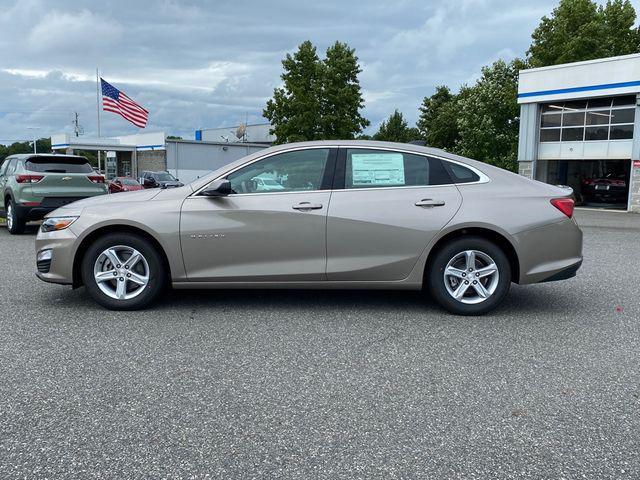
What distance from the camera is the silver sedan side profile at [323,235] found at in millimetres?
5242

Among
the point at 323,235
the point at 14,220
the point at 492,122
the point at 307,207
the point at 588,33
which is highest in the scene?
the point at 588,33

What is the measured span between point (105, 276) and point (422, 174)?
306cm

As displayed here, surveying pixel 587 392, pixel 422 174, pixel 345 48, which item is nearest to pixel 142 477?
pixel 587 392

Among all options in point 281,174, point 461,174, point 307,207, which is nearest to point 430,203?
point 461,174

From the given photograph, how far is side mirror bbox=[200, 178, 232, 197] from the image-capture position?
204 inches

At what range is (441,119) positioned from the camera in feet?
179

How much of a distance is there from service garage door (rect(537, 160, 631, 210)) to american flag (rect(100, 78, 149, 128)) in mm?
24040

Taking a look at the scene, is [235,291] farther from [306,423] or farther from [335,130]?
[335,130]

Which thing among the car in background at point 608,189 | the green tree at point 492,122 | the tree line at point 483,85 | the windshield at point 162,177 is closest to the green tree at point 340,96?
the tree line at point 483,85

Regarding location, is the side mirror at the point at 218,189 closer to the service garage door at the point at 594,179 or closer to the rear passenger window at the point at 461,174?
the rear passenger window at the point at 461,174

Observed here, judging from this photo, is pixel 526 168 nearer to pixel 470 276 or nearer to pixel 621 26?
pixel 621 26

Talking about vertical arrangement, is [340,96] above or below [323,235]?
above

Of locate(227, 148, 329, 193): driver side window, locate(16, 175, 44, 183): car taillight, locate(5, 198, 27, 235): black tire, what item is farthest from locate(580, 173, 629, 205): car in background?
locate(227, 148, 329, 193): driver side window

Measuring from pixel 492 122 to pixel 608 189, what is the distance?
1320cm
